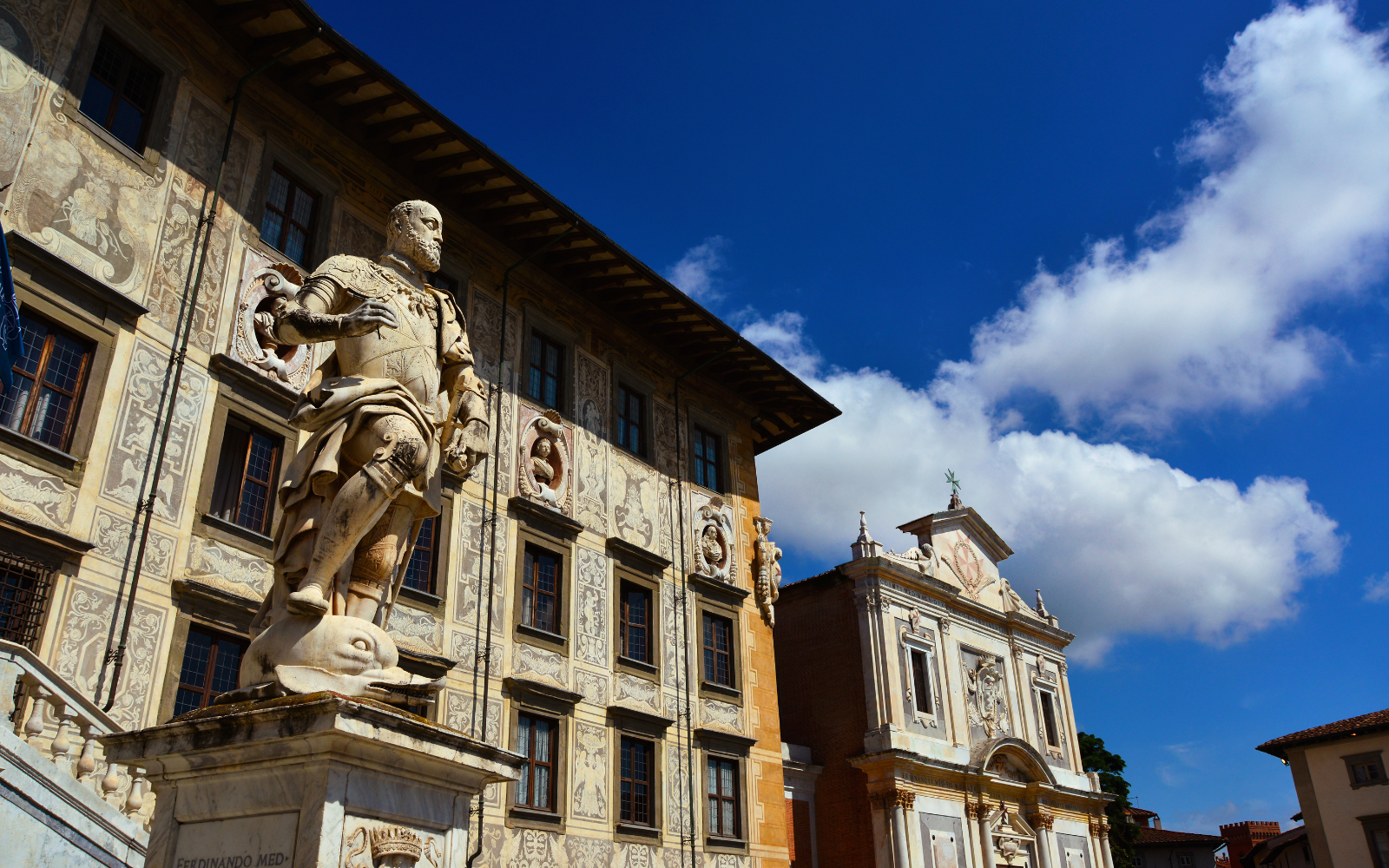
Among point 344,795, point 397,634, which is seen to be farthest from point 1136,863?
point 344,795

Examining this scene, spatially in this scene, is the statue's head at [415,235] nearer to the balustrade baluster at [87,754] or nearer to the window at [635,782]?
the balustrade baluster at [87,754]

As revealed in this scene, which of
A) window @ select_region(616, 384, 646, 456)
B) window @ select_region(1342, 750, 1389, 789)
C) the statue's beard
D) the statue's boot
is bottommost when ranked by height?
the statue's boot

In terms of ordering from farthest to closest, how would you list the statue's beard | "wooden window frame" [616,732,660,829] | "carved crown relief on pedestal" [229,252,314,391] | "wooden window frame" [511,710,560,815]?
"wooden window frame" [616,732,660,829] < "wooden window frame" [511,710,560,815] < "carved crown relief on pedestal" [229,252,314,391] < the statue's beard

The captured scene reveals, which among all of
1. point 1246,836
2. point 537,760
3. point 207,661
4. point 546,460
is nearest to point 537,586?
point 546,460

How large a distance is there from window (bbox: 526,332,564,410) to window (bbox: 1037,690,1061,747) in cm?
2296

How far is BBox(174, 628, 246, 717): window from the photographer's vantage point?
11.7 meters

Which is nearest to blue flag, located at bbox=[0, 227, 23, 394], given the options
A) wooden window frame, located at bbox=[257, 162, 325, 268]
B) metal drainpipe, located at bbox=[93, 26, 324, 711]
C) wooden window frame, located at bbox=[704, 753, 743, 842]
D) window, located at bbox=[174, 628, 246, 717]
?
metal drainpipe, located at bbox=[93, 26, 324, 711]

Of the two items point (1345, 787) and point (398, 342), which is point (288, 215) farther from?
point (1345, 787)

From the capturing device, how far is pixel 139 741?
4461 mm

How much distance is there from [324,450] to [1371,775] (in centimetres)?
4409

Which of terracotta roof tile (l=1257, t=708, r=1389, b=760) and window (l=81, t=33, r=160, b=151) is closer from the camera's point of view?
window (l=81, t=33, r=160, b=151)

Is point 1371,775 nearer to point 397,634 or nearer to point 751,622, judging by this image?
point 751,622

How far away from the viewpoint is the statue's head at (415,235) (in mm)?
5980

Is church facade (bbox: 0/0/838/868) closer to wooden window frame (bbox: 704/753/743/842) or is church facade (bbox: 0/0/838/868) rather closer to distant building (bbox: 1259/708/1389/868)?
wooden window frame (bbox: 704/753/743/842)
